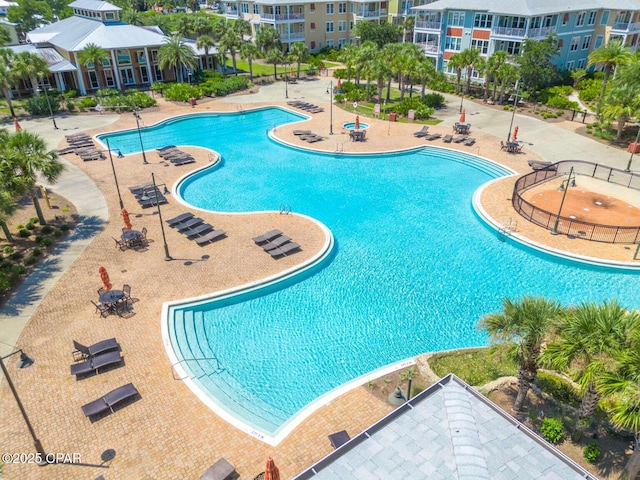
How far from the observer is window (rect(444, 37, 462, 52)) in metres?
61.0

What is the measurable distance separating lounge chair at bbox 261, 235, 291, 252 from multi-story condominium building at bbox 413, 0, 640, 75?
44969mm

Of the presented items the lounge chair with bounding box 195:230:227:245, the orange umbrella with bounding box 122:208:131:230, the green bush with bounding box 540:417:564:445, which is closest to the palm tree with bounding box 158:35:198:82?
the orange umbrella with bounding box 122:208:131:230

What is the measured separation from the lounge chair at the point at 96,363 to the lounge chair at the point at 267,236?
1059 centimetres

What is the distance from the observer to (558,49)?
57.8 m

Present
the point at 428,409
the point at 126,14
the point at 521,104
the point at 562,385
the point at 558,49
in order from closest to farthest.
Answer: the point at 428,409
the point at 562,385
the point at 521,104
the point at 558,49
the point at 126,14

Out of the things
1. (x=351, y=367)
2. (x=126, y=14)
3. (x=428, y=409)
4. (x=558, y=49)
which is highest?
(x=126, y=14)

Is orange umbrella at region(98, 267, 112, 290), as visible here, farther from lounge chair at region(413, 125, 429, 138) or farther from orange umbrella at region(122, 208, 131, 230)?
lounge chair at region(413, 125, 429, 138)

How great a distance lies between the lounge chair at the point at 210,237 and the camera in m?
26.4

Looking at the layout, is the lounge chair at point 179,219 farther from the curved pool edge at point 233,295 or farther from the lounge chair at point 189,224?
the curved pool edge at point 233,295

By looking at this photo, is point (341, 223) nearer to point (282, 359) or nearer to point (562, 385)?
point (282, 359)

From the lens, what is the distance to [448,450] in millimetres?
11391

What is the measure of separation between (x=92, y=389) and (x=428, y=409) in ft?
41.0

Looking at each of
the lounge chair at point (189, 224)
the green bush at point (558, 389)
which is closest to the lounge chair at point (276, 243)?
the lounge chair at point (189, 224)

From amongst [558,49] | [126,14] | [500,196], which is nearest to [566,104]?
[558,49]
